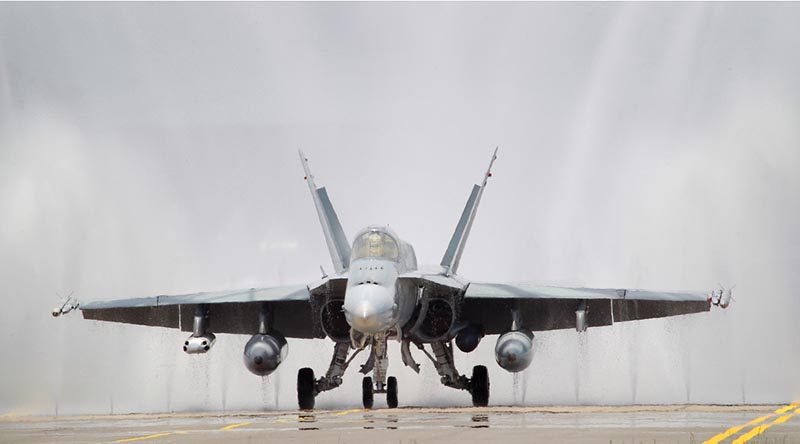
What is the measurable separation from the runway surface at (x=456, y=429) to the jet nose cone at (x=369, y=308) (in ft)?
5.52

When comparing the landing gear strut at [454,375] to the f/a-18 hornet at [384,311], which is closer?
the f/a-18 hornet at [384,311]

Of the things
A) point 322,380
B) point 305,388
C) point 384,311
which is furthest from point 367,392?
point 384,311

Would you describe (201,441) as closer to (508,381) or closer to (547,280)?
(508,381)

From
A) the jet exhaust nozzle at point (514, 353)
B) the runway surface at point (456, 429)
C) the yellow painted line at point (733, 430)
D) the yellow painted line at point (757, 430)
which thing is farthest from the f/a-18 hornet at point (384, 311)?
the yellow painted line at point (757, 430)

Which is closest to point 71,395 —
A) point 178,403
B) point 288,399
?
point 178,403

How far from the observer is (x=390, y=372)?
33.7 m

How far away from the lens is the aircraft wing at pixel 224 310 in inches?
1056

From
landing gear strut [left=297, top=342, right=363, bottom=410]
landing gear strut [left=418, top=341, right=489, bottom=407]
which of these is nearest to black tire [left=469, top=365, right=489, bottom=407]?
landing gear strut [left=418, top=341, right=489, bottom=407]

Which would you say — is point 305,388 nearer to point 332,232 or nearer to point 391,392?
point 391,392

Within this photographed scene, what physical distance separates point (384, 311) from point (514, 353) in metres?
3.39

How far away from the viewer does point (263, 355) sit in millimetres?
25047

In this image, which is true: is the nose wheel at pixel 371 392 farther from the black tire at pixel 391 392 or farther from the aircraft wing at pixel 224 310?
the aircraft wing at pixel 224 310

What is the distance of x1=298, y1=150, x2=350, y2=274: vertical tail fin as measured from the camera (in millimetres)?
28531

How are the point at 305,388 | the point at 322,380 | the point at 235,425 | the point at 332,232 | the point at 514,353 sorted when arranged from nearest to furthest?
the point at 235,425
the point at 514,353
the point at 305,388
the point at 322,380
the point at 332,232
